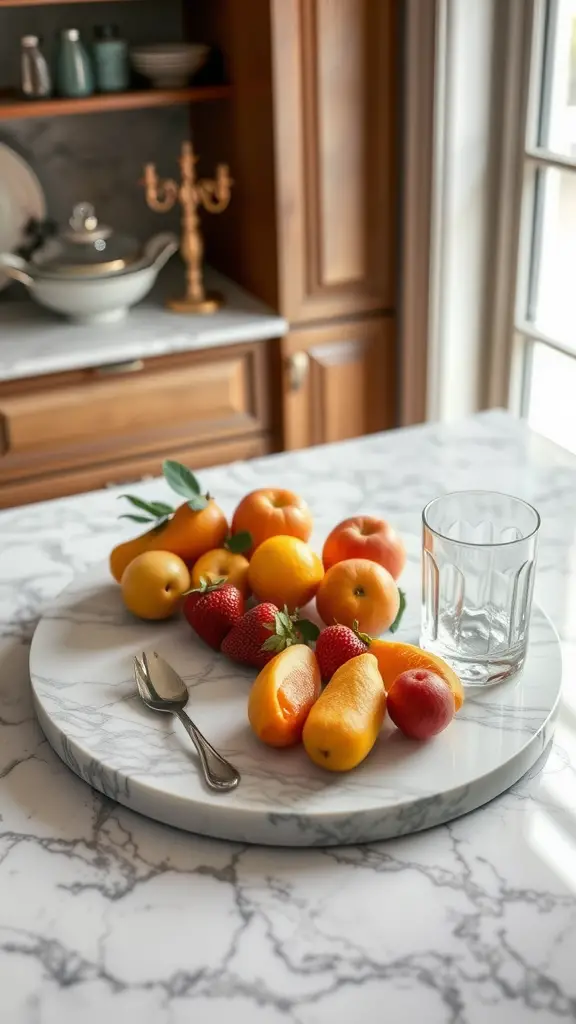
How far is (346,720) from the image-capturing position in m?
0.87

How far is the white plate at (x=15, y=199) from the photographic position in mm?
2457

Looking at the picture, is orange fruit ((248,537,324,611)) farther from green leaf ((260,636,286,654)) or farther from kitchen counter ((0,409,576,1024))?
kitchen counter ((0,409,576,1024))

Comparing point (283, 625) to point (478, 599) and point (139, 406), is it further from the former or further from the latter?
point (139, 406)

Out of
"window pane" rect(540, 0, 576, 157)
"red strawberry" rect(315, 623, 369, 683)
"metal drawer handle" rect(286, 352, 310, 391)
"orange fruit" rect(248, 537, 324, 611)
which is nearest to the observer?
"red strawberry" rect(315, 623, 369, 683)

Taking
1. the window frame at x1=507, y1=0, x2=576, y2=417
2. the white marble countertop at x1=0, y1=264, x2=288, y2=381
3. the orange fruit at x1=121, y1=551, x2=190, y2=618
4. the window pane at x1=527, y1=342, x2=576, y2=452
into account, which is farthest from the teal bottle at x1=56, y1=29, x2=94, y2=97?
the orange fruit at x1=121, y1=551, x2=190, y2=618

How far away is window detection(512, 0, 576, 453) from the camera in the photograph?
2.13 m

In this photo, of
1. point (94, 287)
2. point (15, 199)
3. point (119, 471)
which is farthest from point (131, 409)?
point (15, 199)

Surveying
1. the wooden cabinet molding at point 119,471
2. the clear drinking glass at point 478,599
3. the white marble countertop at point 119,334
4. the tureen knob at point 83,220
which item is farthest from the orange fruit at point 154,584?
the tureen knob at point 83,220

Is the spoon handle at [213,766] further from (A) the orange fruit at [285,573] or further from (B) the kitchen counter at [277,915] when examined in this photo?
(A) the orange fruit at [285,573]

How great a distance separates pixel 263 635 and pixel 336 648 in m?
0.08

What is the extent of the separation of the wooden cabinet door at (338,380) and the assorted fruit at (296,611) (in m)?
1.28

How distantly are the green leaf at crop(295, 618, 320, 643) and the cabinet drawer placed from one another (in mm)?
1380

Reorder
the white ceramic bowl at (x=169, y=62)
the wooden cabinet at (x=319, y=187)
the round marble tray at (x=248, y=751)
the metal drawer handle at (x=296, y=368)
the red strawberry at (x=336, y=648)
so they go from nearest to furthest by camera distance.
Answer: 1. the round marble tray at (x=248, y=751)
2. the red strawberry at (x=336, y=648)
3. the wooden cabinet at (x=319, y=187)
4. the white ceramic bowl at (x=169, y=62)
5. the metal drawer handle at (x=296, y=368)

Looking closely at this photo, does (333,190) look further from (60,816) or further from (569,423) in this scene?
(60,816)
